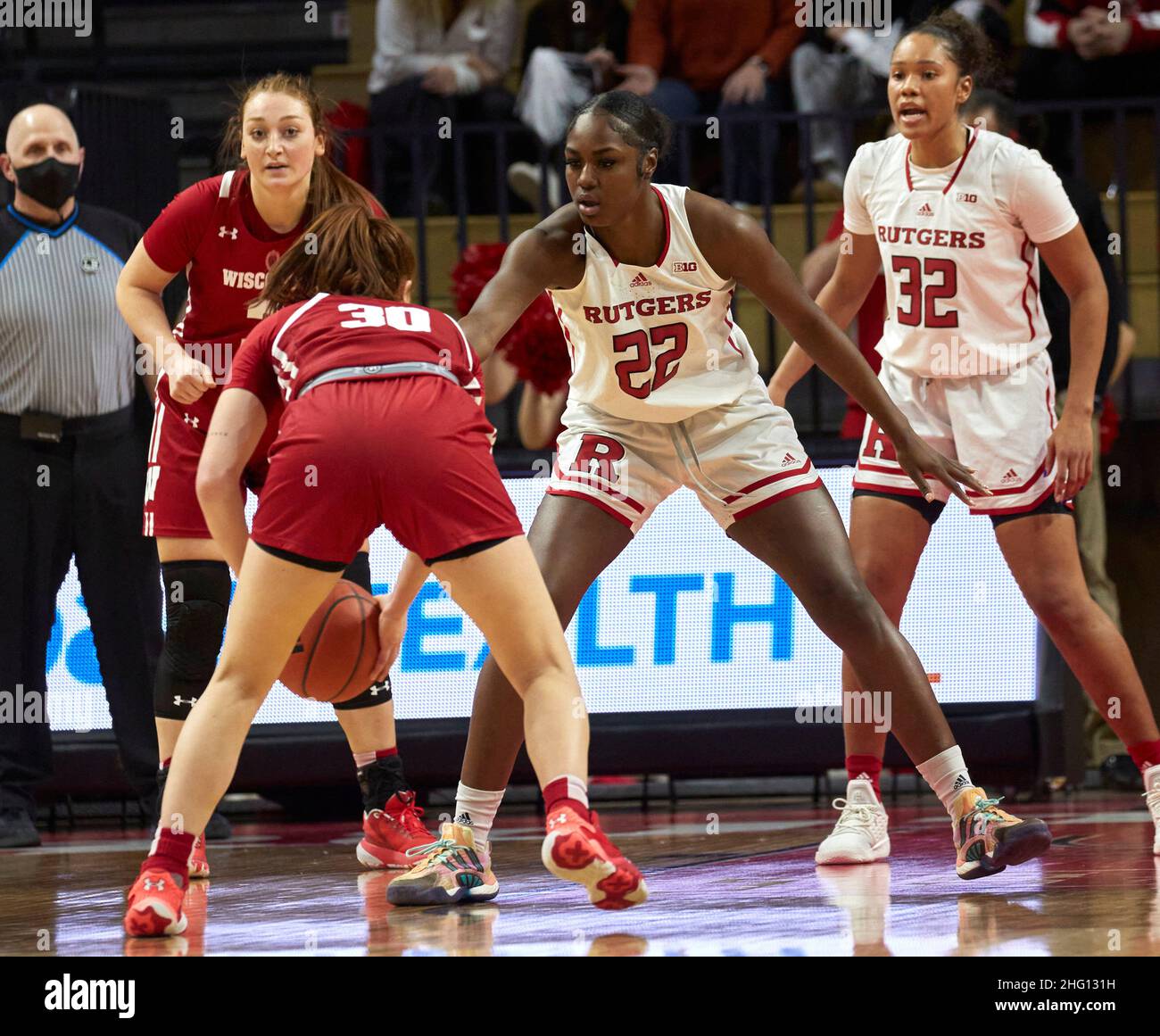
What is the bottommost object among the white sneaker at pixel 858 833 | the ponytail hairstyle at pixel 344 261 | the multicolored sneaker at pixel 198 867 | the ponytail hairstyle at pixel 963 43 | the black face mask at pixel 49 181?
the multicolored sneaker at pixel 198 867

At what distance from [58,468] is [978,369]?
314 cm

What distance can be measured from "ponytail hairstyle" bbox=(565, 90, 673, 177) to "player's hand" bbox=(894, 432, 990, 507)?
0.86 m

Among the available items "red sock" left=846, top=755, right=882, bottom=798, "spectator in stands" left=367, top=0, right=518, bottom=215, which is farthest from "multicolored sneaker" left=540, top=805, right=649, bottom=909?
"spectator in stands" left=367, top=0, right=518, bottom=215

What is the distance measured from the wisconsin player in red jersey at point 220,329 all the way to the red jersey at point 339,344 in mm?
1021

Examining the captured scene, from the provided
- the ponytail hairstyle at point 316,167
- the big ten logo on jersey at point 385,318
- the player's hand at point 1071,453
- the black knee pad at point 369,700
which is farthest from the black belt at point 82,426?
the player's hand at point 1071,453

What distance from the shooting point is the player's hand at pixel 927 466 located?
157 inches

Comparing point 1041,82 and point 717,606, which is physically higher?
point 1041,82

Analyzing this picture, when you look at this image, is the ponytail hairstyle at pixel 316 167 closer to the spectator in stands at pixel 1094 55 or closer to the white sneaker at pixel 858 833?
the white sneaker at pixel 858 833

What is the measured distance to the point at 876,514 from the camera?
14.9ft

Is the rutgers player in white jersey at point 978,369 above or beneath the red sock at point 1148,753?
above

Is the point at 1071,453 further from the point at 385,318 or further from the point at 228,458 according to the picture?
the point at 228,458
